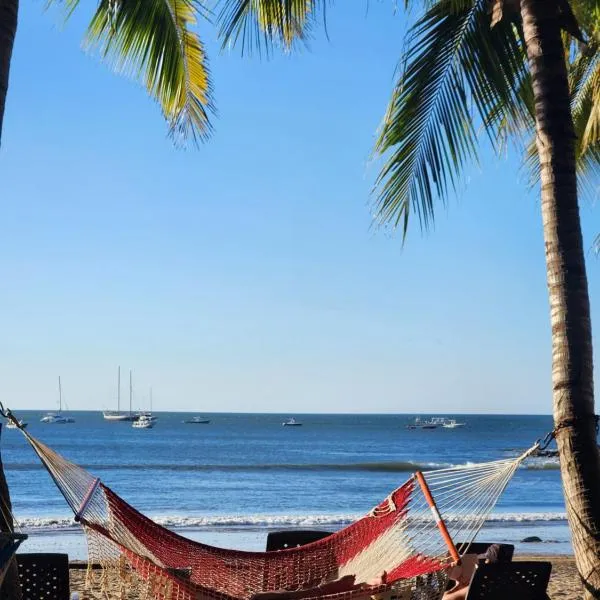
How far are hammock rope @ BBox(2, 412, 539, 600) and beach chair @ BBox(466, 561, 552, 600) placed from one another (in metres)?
0.15

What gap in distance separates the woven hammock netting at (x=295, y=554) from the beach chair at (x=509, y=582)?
0.15 metres

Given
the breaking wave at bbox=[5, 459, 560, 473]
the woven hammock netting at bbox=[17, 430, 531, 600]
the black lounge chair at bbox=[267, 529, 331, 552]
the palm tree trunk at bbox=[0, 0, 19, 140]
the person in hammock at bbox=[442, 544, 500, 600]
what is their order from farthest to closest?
the breaking wave at bbox=[5, 459, 560, 473] < the black lounge chair at bbox=[267, 529, 331, 552] < the person in hammock at bbox=[442, 544, 500, 600] < the woven hammock netting at bbox=[17, 430, 531, 600] < the palm tree trunk at bbox=[0, 0, 19, 140]

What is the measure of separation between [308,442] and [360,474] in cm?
2028

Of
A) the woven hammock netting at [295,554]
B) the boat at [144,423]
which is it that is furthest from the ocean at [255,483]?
the boat at [144,423]

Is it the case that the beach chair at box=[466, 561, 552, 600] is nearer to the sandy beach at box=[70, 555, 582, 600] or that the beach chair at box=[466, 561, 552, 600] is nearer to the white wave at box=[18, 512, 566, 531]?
the sandy beach at box=[70, 555, 582, 600]

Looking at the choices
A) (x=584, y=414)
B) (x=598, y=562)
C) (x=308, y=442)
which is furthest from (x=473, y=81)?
(x=308, y=442)

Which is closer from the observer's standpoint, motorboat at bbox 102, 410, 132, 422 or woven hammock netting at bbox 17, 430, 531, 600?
woven hammock netting at bbox 17, 430, 531, 600

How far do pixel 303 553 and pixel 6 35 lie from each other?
2567 mm

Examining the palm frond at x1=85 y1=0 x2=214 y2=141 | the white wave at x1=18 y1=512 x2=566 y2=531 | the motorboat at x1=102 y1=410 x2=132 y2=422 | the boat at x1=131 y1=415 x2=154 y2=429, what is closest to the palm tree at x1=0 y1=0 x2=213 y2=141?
the palm frond at x1=85 y1=0 x2=214 y2=141

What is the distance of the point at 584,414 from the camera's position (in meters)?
3.63

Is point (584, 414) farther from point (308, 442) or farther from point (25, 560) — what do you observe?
point (308, 442)

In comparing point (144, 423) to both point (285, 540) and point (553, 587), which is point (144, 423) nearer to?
point (553, 587)

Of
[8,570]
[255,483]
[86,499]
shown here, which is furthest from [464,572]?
[255,483]

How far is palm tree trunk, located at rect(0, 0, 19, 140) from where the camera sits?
10.7ft
